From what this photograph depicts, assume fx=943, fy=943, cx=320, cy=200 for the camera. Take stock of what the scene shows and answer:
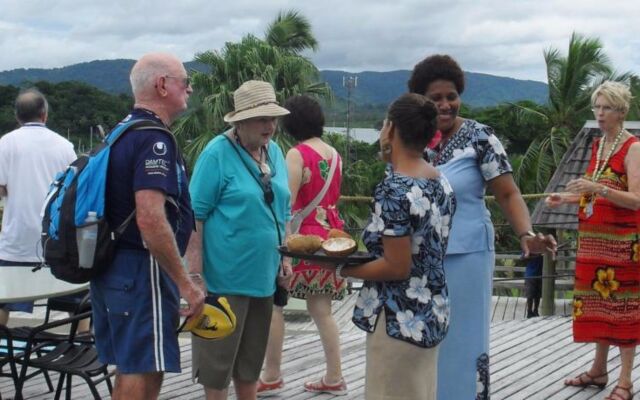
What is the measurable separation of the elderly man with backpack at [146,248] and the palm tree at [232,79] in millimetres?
30920

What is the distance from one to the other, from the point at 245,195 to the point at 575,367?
294cm

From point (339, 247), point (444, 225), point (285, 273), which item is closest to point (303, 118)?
point (285, 273)

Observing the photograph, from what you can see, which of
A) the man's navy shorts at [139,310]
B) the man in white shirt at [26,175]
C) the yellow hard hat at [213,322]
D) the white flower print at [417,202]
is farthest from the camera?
the man in white shirt at [26,175]

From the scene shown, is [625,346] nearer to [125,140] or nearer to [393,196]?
[393,196]

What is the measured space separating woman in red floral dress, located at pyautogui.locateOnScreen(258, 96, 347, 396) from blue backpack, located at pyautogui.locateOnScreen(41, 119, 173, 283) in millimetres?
1827

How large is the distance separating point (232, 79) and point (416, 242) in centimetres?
3420

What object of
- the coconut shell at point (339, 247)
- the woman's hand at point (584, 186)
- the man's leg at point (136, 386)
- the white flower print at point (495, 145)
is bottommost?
the man's leg at point (136, 386)

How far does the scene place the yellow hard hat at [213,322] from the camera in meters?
3.46

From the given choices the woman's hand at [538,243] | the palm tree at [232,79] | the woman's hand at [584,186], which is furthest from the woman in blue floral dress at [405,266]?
the palm tree at [232,79]

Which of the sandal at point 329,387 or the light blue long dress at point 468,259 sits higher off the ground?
the light blue long dress at point 468,259

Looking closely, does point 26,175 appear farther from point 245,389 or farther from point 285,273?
point 245,389

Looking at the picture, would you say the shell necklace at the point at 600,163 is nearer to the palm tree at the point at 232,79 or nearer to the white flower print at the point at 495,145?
the white flower print at the point at 495,145

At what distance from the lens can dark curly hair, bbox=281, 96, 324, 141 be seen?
A: 16.6ft

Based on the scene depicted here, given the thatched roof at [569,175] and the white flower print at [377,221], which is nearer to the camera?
the white flower print at [377,221]
